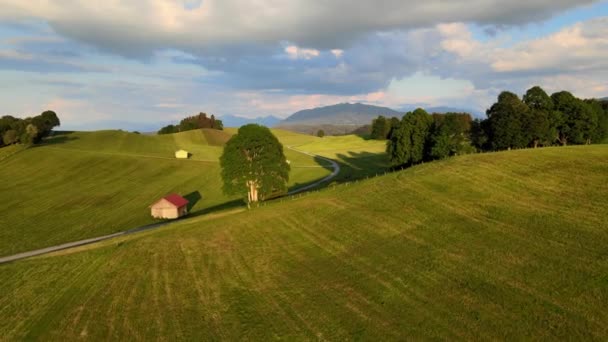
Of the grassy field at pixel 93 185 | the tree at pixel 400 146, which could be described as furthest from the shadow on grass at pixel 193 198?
the tree at pixel 400 146

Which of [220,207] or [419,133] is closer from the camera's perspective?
[220,207]

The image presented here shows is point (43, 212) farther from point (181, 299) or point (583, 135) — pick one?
point (583, 135)

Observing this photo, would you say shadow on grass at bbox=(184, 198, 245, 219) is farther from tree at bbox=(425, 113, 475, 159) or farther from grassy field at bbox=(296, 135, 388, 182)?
tree at bbox=(425, 113, 475, 159)

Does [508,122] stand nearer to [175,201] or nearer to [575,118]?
[575,118]

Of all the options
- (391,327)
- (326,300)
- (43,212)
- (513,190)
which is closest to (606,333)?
(391,327)

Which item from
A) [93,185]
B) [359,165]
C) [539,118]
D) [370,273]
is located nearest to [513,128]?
[539,118]

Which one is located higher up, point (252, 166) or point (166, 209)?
point (252, 166)

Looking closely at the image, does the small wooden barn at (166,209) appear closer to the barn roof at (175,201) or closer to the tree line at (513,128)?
the barn roof at (175,201)
